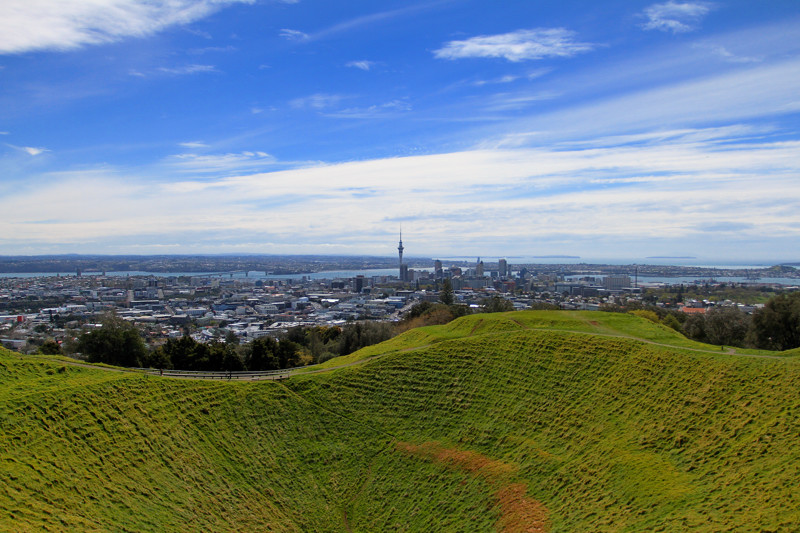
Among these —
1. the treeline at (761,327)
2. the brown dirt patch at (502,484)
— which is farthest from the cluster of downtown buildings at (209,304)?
the brown dirt patch at (502,484)

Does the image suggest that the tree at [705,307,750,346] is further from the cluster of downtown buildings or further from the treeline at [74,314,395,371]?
the cluster of downtown buildings

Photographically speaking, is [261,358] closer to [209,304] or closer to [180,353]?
[180,353]

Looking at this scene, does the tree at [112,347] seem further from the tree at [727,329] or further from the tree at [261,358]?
the tree at [727,329]

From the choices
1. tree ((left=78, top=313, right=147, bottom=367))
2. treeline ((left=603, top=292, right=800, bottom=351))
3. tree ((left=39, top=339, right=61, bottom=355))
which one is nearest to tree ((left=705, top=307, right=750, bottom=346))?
treeline ((left=603, top=292, right=800, bottom=351))

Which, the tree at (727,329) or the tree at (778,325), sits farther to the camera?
the tree at (727,329)

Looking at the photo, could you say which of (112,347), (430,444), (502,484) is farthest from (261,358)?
(502,484)

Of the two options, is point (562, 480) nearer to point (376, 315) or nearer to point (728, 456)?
point (728, 456)
